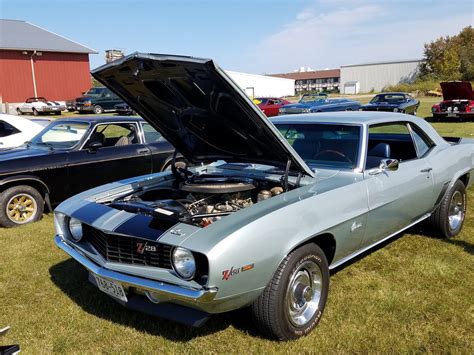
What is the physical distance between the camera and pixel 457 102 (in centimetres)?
1897

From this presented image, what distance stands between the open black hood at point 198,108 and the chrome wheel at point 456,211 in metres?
2.34

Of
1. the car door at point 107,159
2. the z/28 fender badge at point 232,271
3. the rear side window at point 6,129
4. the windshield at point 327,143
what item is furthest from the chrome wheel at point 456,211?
the rear side window at point 6,129

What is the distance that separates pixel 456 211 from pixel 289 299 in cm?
308

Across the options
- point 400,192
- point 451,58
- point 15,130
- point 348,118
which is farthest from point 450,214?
point 451,58

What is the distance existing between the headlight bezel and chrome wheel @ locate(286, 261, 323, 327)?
165 cm

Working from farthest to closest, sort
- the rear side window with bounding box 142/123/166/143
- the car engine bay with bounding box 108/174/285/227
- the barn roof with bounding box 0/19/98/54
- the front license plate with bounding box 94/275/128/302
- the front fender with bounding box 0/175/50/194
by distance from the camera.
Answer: the barn roof with bounding box 0/19/98/54 → the rear side window with bounding box 142/123/166/143 → the front fender with bounding box 0/175/50/194 → the car engine bay with bounding box 108/174/285/227 → the front license plate with bounding box 94/275/128/302

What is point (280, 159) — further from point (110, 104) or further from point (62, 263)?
point (110, 104)

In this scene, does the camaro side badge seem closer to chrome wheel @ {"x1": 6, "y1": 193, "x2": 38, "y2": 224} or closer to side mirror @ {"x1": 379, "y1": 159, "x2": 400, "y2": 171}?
side mirror @ {"x1": 379, "y1": 159, "x2": 400, "y2": 171}

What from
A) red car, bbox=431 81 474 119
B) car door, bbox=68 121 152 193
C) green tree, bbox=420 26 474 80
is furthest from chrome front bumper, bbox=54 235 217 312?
green tree, bbox=420 26 474 80

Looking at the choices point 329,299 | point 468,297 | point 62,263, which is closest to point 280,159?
point 329,299

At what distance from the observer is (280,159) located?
143 inches

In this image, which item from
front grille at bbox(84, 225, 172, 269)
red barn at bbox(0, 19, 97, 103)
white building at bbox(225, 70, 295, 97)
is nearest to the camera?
front grille at bbox(84, 225, 172, 269)

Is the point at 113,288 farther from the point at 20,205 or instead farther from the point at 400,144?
the point at 400,144

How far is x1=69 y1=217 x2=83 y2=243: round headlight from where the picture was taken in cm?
343
